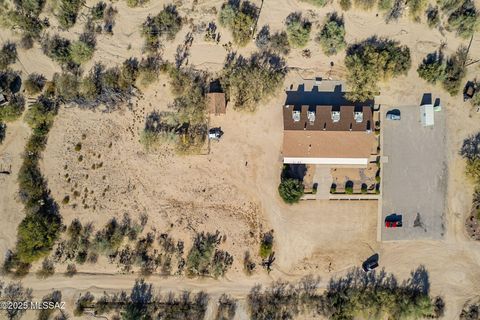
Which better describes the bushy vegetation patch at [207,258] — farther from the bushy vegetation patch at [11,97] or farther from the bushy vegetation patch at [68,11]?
the bushy vegetation patch at [68,11]

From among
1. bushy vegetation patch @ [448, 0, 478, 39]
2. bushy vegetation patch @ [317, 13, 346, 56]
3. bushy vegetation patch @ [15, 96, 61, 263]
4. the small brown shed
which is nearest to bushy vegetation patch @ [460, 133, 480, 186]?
bushy vegetation patch @ [448, 0, 478, 39]

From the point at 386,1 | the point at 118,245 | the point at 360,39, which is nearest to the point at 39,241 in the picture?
the point at 118,245

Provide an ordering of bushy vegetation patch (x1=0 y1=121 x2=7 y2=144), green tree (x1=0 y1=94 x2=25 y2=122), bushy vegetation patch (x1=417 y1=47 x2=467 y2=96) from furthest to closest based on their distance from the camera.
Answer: bushy vegetation patch (x1=0 y1=121 x2=7 y2=144), green tree (x1=0 y1=94 x2=25 y2=122), bushy vegetation patch (x1=417 y1=47 x2=467 y2=96)

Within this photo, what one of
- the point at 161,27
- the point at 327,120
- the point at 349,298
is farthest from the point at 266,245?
the point at 161,27

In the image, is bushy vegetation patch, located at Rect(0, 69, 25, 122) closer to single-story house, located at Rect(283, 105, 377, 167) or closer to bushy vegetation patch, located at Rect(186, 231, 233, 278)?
bushy vegetation patch, located at Rect(186, 231, 233, 278)

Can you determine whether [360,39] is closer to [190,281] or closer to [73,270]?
[190,281]

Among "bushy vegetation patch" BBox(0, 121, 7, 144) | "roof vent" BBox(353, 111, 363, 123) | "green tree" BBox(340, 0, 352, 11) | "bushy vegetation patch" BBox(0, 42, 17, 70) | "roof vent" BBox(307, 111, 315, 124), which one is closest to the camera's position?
"roof vent" BBox(353, 111, 363, 123)
